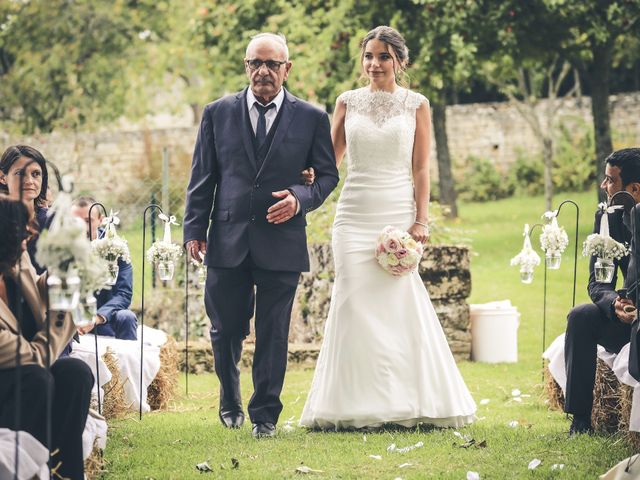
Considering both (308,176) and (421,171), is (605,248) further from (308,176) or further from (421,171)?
(308,176)

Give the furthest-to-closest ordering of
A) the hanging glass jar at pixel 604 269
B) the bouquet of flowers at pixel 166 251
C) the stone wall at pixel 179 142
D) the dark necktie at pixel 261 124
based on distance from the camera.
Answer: the stone wall at pixel 179 142 → the bouquet of flowers at pixel 166 251 → the dark necktie at pixel 261 124 → the hanging glass jar at pixel 604 269

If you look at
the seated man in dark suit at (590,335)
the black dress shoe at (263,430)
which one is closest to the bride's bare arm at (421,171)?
the seated man in dark suit at (590,335)

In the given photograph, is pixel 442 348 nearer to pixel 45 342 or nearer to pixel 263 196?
pixel 263 196

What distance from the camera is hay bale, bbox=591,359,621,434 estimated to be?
6.60 meters

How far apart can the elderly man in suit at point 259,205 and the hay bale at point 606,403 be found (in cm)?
181

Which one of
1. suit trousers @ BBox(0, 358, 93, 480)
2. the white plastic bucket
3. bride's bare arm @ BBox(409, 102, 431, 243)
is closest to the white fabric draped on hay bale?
bride's bare arm @ BBox(409, 102, 431, 243)

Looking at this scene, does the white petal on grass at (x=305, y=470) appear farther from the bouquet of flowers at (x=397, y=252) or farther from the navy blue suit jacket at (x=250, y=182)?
the bouquet of flowers at (x=397, y=252)

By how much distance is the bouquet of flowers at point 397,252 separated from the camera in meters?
6.89

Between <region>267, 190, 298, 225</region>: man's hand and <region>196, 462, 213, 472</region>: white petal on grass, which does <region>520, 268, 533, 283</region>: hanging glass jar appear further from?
<region>196, 462, 213, 472</region>: white petal on grass

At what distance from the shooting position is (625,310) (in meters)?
6.15

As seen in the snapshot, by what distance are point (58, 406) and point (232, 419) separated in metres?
2.05

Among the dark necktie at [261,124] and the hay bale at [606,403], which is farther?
the dark necktie at [261,124]

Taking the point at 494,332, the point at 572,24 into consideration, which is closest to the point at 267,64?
the point at 494,332

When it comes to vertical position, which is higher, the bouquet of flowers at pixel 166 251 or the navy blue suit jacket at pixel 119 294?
the bouquet of flowers at pixel 166 251
